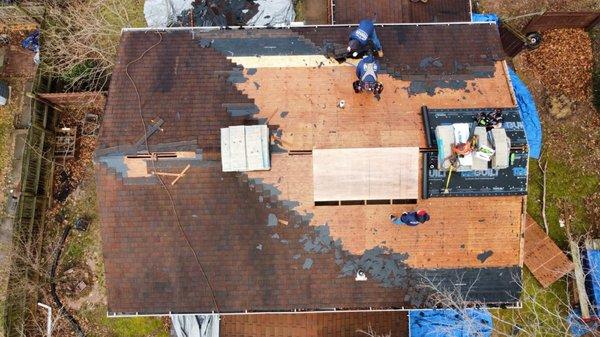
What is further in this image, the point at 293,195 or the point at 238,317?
the point at 238,317

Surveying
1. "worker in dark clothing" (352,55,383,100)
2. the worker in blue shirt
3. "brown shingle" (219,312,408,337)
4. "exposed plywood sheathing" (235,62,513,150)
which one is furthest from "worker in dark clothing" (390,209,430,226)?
the worker in blue shirt

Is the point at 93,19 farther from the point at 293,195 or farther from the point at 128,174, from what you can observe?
the point at 293,195

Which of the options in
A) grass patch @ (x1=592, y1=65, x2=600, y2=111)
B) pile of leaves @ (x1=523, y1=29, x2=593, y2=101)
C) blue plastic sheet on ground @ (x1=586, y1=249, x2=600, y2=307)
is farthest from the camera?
pile of leaves @ (x1=523, y1=29, x2=593, y2=101)

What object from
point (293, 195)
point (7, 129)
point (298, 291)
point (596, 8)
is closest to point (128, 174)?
point (293, 195)

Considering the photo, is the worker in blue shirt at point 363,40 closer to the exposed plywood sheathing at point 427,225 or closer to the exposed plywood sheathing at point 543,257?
the exposed plywood sheathing at point 427,225

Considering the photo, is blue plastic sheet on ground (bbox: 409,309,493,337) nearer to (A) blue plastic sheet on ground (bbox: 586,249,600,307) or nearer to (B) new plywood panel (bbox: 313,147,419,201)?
(A) blue plastic sheet on ground (bbox: 586,249,600,307)

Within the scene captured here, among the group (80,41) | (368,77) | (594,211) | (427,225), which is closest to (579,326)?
(594,211)
